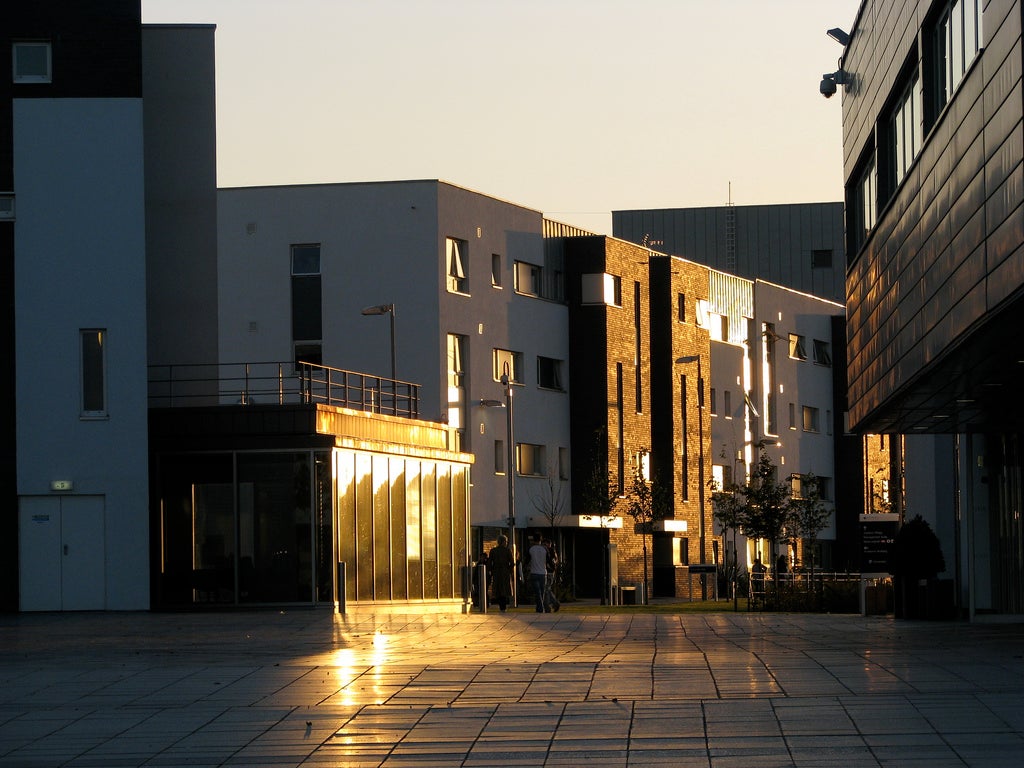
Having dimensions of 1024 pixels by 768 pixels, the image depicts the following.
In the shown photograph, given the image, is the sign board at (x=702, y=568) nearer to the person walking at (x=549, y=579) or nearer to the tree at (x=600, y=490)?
the tree at (x=600, y=490)

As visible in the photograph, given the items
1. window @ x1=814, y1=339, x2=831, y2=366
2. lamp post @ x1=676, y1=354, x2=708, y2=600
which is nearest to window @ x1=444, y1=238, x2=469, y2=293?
lamp post @ x1=676, y1=354, x2=708, y2=600

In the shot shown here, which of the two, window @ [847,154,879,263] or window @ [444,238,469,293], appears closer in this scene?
window @ [847,154,879,263]

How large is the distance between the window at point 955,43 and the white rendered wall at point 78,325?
17.7 m

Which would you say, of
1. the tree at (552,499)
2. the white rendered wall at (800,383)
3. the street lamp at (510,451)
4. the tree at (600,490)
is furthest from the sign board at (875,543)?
the white rendered wall at (800,383)

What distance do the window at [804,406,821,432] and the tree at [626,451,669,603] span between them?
941 inches

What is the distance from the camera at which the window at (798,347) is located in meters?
86.0

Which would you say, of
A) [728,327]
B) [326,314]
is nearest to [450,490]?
[326,314]

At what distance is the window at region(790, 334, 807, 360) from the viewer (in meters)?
86.0

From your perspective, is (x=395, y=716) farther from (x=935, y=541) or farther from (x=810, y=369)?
(x=810, y=369)

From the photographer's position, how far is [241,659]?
1933 cm

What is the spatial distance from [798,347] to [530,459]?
28190mm

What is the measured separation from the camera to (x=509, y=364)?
6091 cm

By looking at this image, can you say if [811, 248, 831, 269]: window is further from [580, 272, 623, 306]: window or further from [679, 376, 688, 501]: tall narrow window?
[580, 272, 623, 306]: window

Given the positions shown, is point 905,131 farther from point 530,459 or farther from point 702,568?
point 702,568
